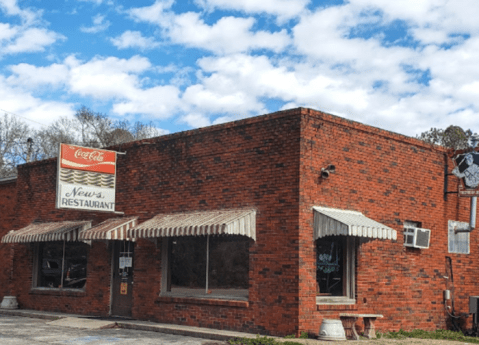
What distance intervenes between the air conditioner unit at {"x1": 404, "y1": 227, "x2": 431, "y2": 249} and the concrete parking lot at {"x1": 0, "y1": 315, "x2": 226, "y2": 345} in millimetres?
5758

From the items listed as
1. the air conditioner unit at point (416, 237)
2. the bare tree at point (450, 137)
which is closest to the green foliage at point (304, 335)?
the air conditioner unit at point (416, 237)

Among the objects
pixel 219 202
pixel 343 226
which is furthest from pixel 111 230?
pixel 343 226

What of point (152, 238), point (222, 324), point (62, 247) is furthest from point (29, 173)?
point (222, 324)

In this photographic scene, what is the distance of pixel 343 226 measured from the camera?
12.5 metres

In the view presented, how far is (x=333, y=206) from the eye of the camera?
13.6 meters

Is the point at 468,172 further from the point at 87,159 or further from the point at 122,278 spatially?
the point at 87,159

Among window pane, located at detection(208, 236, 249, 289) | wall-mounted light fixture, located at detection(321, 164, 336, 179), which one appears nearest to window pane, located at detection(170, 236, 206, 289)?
window pane, located at detection(208, 236, 249, 289)

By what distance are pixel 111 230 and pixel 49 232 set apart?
10.7ft

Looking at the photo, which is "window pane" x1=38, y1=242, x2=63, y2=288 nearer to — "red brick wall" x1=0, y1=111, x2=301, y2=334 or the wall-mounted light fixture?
"red brick wall" x1=0, y1=111, x2=301, y2=334

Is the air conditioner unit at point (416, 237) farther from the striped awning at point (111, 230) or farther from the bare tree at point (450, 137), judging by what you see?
the bare tree at point (450, 137)

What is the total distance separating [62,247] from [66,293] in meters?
1.43

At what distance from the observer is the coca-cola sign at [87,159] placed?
15570 millimetres

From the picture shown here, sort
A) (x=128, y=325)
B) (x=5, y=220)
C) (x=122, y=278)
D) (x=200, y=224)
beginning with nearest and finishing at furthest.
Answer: (x=200, y=224)
(x=128, y=325)
(x=122, y=278)
(x=5, y=220)

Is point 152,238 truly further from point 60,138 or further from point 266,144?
point 60,138
